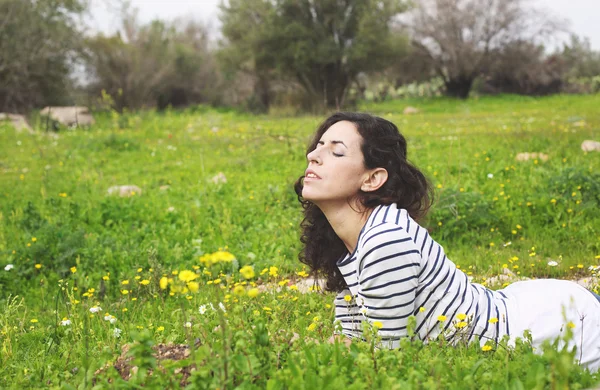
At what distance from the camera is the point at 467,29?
26.5 m

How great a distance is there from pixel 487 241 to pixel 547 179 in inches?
57.2

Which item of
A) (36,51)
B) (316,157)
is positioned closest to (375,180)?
(316,157)

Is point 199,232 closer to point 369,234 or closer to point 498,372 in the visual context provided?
point 369,234

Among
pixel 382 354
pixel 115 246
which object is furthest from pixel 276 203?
pixel 382 354

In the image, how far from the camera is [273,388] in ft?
5.60

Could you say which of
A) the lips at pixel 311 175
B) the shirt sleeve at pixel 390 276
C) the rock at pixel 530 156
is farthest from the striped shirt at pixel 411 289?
the rock at pixel 530 156

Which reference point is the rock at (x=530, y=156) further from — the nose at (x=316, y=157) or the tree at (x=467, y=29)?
the tree at (x=467, y=29)

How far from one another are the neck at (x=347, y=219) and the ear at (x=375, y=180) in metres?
0.10

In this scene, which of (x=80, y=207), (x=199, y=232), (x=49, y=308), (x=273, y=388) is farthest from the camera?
(x=80, y=207)

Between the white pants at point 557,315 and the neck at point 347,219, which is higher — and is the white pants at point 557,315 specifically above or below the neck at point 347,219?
below

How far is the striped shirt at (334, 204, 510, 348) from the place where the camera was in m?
2.24

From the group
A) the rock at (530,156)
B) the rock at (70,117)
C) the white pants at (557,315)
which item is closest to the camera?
the white pants at (557,315)

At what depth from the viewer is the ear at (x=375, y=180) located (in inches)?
101

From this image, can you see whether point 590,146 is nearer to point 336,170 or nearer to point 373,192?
point 373,192
